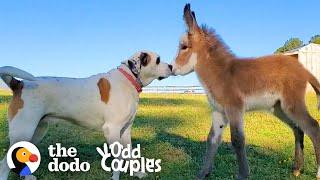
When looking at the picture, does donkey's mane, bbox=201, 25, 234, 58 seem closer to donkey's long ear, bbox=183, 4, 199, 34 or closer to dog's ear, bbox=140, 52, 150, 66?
donkey's long ear, bbox=183, 4, 199, 34

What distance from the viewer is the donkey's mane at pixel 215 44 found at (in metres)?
7.03

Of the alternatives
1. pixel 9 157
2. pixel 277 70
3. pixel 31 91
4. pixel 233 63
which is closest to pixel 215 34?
pixel 233 63

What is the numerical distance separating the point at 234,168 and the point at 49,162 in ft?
9.80

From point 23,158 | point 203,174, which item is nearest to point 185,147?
point 203,174

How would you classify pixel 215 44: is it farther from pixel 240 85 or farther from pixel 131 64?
pixel 131 64

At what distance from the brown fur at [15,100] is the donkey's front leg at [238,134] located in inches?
111

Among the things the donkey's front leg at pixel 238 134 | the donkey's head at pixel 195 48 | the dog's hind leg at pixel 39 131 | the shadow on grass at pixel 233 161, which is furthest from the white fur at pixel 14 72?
the donkey's front leg at pixel 238 134

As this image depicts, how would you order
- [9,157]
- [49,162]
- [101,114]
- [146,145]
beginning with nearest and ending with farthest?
1. [9,157]
2. [101,114]
3. [49,162]
4. [146,145]

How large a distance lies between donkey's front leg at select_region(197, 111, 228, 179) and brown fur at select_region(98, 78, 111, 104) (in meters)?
1.68

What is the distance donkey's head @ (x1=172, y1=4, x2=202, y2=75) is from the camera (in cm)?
698

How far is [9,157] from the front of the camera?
596 centimetres

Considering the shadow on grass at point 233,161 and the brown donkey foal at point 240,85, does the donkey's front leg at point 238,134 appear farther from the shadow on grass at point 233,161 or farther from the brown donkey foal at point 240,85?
the shadow on grass at point 233,161

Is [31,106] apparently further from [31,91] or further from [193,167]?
[193,167]

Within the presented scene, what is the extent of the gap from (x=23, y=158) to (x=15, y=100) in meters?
0.82
